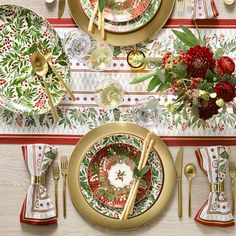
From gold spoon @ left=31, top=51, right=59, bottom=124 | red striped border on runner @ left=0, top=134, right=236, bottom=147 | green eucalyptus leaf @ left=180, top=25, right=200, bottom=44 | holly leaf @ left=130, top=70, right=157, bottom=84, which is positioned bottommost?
red striped border on runner @ left=0, top=134, right=236, bottom=147

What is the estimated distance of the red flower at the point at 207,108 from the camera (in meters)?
1.51

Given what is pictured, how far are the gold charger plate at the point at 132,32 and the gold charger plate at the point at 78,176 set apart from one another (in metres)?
0.28

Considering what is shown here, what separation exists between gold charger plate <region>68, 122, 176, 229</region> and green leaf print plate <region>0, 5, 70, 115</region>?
18 centimetres

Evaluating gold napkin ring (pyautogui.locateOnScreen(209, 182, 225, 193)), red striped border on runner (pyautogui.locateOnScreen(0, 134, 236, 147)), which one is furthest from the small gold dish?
gold napkin ring (pyautogui.locateOnScreen(209, 182, 225, 193))

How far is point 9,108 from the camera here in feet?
5.70

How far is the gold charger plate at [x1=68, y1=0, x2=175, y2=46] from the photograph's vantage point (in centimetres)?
173

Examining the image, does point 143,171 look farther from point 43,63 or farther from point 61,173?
point 43,63

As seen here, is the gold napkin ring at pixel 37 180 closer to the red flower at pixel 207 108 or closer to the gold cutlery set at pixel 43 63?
the gold cutlery set at pixel 43 63

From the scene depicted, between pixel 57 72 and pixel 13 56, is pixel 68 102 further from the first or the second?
pixel 13 56

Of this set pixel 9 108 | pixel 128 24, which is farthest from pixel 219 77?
pixel 9 108

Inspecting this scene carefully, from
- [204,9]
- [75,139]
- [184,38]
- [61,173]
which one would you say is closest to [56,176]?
[61,173]

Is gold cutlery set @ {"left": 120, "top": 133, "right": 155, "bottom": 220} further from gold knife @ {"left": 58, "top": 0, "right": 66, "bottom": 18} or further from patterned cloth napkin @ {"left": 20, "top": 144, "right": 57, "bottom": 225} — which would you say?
gold knife @ {"left": 58, "top": 0, "right": 66, "bottom": 18}

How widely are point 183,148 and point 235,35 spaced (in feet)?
1.39

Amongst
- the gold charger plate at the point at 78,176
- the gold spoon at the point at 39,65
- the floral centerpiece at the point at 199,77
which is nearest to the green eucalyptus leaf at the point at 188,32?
the floral centerpiece at the point at 199,77
